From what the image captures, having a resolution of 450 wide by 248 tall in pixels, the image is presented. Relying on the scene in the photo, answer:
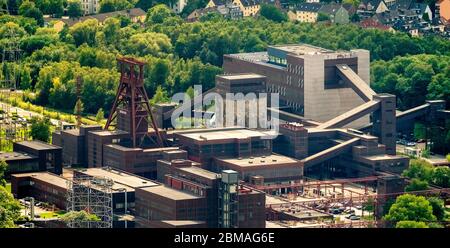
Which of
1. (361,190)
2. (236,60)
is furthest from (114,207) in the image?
(236,60)

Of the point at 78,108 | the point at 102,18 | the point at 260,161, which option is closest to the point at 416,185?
the point at 260,161

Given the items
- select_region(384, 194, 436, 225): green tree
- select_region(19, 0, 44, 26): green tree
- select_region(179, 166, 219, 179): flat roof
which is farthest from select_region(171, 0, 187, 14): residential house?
select_region(384, 194, 436, 225): green tree

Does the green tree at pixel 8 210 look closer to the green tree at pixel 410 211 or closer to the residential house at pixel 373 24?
the green tree at pixel 410 211

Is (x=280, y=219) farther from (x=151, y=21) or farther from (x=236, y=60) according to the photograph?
(x=151, y=21)

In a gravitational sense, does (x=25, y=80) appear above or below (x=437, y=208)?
above

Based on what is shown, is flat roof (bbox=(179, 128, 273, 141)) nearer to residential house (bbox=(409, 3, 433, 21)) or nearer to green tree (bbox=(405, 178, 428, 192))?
green tree (bbox=(405, 178, 428, 192))

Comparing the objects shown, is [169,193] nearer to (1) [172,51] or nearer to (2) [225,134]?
(2) [225,134]

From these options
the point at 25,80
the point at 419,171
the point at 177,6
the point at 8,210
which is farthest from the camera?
the point at 177,6
